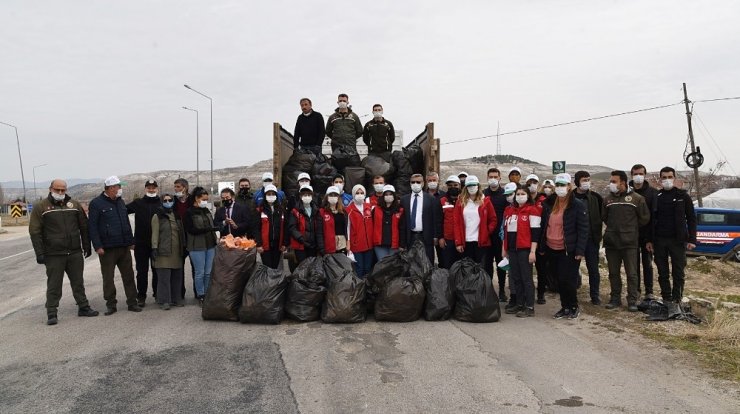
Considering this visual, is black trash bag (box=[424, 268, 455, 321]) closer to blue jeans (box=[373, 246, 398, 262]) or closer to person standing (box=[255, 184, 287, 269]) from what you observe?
blue jeans (box=[373, 246, 398, 262])

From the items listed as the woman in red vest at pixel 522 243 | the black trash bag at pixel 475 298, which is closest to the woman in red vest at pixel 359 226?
the black trash bag at pixel 475 298

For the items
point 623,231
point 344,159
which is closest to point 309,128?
point 344,159

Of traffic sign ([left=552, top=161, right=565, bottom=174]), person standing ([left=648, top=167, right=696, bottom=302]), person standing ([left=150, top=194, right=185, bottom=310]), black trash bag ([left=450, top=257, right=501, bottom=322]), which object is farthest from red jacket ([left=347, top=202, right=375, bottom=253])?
traffic sign ([left=552, top=161, right=565, bottom=174])

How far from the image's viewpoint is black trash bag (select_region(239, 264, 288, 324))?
5301 mm

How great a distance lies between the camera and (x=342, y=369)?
4.05 meters

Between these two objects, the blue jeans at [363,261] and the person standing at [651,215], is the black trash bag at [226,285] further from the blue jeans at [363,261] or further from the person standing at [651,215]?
the person standing at [651,215]

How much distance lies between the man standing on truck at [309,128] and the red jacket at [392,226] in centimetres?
211

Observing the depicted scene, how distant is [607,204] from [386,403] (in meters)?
4.29

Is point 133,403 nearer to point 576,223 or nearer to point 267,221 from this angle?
point 267,221

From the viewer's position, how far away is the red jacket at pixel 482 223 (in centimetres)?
622

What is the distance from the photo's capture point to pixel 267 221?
247 inches

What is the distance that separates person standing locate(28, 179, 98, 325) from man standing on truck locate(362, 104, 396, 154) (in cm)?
419

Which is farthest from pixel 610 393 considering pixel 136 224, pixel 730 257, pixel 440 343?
pixel 730 257

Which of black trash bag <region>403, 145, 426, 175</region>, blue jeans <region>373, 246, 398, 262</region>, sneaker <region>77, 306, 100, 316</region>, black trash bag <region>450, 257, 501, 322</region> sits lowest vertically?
sneaker <region>77, 306, 100, 316</region>
